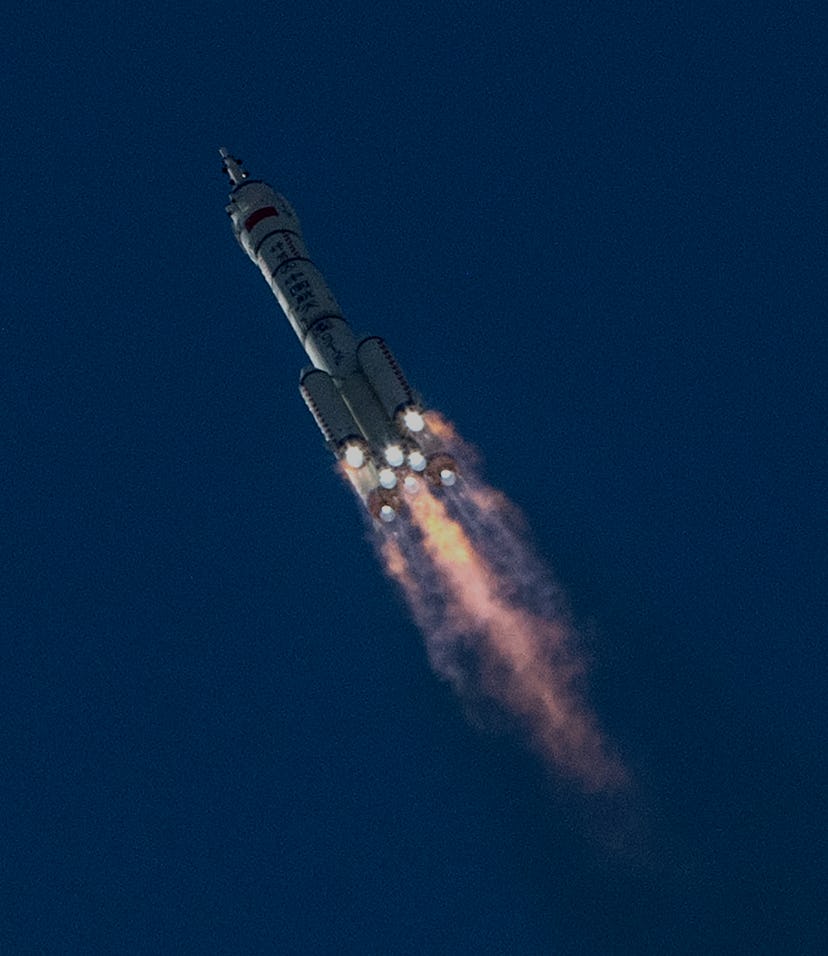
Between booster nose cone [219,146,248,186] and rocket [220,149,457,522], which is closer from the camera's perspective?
rocket [220,149,457,522]

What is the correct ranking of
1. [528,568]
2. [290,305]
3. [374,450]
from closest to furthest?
[374,450] < [290,305] < [528,568]

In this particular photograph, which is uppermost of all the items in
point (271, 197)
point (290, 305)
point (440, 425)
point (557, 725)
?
point (271, 197)

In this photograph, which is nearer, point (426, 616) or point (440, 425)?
point (440, 425)

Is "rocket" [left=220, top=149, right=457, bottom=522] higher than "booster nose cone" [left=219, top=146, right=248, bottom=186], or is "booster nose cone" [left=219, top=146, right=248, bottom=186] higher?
"booster nose cone" [left=219, top=146, right=248, bottom=186]

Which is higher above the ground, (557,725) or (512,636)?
(512,636)

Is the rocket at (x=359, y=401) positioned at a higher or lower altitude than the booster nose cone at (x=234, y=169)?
lower

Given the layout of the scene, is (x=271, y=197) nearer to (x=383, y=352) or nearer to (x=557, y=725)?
(x=383, y=352)

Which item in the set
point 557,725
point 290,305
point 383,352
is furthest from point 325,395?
point 557,725

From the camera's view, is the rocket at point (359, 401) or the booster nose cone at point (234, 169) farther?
the booster nose cone at point (234, 169)

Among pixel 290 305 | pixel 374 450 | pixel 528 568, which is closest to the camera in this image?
pixel 374 450
